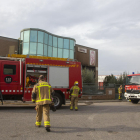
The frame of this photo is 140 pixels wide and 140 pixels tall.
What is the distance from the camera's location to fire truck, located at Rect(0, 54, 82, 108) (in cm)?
1005

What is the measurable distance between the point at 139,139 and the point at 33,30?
27910 mm

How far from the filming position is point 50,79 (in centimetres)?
1091

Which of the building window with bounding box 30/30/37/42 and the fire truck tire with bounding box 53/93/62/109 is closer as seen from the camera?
the fire truck tire with bounding box 53/93/62/109

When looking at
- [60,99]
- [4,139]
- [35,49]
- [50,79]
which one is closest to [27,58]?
[50,79]

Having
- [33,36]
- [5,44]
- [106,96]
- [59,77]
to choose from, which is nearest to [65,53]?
[33,36]

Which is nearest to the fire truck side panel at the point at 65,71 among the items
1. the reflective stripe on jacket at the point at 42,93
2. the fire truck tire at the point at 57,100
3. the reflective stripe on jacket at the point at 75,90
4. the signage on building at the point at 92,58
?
the fire truck tire at the point at 57,100

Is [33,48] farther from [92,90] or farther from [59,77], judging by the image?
[59,77]

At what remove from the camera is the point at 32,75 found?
1068 centimetres

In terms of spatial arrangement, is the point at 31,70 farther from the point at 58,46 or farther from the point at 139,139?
the point at 58,46

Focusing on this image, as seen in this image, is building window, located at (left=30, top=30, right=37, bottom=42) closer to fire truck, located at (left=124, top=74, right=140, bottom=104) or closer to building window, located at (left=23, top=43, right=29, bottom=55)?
building window, located at (left=23, top=43, right=29, bottom=55)

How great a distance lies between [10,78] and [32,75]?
121 cm

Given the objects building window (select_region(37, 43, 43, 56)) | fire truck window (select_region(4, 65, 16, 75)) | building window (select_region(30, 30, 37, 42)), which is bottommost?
fire truck window (select_region(4, 65, 16, 75))

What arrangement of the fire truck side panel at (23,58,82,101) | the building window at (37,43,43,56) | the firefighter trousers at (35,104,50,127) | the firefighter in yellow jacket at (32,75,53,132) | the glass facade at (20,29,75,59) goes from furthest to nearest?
1. the building window at (37,43,43,56)
2. the glass facade at (20,29,75,59)
3. the fire truck side panel at (23,58,82,101)
4. the firefighter in yellow jacket at (32,75,53,132)
5. the firefighter trousers at (35,104,50,127)

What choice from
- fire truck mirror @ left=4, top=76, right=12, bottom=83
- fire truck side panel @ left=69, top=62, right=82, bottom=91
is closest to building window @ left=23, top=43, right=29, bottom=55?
fire truck side panel @ left=69, top=62, right=82, bottom=91
